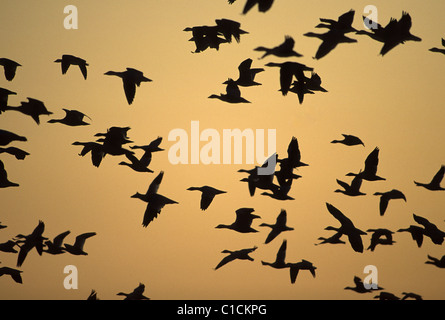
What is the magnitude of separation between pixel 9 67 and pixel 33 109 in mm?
1854

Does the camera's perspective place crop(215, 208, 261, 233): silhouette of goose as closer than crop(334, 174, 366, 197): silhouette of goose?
Yes

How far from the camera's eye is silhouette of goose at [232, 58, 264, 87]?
57.1ft

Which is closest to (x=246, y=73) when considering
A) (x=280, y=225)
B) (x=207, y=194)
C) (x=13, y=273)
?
(x=207, y=194)

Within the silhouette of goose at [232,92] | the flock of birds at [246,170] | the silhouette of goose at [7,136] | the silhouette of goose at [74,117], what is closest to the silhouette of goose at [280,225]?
the flock of birds at [246,170]

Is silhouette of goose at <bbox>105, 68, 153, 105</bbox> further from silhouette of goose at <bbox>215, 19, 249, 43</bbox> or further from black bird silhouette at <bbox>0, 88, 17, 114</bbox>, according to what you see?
black bird silhouette at <bbox>0, 88, 17, 114</bbox>

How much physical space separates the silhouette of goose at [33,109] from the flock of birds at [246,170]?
26 mm

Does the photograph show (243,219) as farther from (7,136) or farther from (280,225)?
(7,136)

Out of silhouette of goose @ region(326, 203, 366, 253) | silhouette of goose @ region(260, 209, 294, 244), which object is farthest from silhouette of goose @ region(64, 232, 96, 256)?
silhouette of goose @ region(326, 203, 366, 253)

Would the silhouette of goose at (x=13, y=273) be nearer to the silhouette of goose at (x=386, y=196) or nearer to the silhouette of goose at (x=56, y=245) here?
the silhouette of goose at (x=56, y=245)

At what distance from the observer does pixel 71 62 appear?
61.1ft

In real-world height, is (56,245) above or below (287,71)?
below

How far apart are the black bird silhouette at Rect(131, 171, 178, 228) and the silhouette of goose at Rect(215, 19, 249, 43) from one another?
4.67 m
